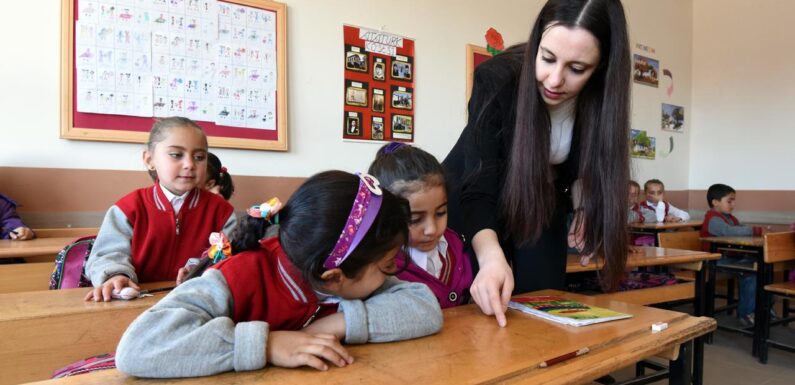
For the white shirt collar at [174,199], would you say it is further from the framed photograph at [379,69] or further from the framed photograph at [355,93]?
the framed photograph at [379,69]

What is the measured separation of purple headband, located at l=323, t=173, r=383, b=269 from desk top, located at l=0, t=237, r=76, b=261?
1.65m

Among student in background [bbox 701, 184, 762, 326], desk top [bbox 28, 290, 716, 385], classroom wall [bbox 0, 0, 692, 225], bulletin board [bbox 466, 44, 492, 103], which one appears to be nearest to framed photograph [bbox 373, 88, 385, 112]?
classroom wall [bbox 0, 0, 692, 225]

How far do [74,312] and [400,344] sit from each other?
30.2 inches

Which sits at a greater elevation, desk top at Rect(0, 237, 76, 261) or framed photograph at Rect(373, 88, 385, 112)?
framed photograph at Rect(373, 88, 385, 112)

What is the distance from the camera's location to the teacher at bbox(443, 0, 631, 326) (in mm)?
1037

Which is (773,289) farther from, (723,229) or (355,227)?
(355,227)

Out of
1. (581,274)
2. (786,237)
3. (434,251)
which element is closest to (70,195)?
(434,251)

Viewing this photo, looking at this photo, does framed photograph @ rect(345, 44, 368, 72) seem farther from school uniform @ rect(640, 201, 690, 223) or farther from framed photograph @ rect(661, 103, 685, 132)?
framed photograph @ rect(661, 103, 685, 132)

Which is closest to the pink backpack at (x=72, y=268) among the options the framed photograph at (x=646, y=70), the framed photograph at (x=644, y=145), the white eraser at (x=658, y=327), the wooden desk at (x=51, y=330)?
the wooden desk at (x=51, y=330)

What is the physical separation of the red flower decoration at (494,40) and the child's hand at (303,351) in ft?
11.8

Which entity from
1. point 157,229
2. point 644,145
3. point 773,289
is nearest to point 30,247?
point 157,229

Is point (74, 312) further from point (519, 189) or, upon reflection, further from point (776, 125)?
point (776, 125)

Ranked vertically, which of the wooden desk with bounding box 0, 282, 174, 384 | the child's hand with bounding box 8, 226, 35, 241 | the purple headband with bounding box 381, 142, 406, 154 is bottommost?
the wooden desk with bounding box 0, 282, 174, 384

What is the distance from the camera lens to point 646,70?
5.20 m
